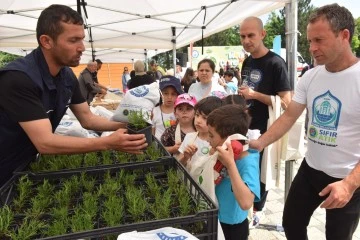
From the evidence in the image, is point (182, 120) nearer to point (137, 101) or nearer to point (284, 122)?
point (137, 101)

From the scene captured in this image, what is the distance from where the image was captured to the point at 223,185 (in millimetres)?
1719

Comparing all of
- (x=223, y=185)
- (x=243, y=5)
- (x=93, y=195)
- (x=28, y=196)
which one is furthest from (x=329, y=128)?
(x=243, y=5)

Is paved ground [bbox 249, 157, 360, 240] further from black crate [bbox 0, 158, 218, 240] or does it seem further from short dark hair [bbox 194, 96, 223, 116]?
black crate [bbox 0, 158, 218, 240]

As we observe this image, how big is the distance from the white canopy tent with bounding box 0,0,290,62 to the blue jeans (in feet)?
6.65

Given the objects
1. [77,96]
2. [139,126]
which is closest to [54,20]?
[77,96]

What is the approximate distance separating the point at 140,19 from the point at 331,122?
5.04 metres

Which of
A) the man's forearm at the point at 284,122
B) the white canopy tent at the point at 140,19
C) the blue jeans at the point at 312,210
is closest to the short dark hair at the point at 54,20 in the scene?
the man's forearm at the point at 284,122

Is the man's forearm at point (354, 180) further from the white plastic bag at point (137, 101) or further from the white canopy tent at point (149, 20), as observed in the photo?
the white canopy tent at point (149, 20)

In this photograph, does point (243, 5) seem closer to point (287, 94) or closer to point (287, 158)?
point (287, 94)

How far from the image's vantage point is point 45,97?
1.61 metres

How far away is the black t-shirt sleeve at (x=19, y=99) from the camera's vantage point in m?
1.42

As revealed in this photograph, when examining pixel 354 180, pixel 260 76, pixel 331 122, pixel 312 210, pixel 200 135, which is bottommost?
pixel 312 210

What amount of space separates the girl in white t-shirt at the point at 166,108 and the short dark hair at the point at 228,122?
1.33 metres

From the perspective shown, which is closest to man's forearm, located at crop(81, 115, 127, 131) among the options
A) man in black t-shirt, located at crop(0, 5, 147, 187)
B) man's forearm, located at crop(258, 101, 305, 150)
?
man in black t-shirt, located at crop(0, 5, 147, 187)
